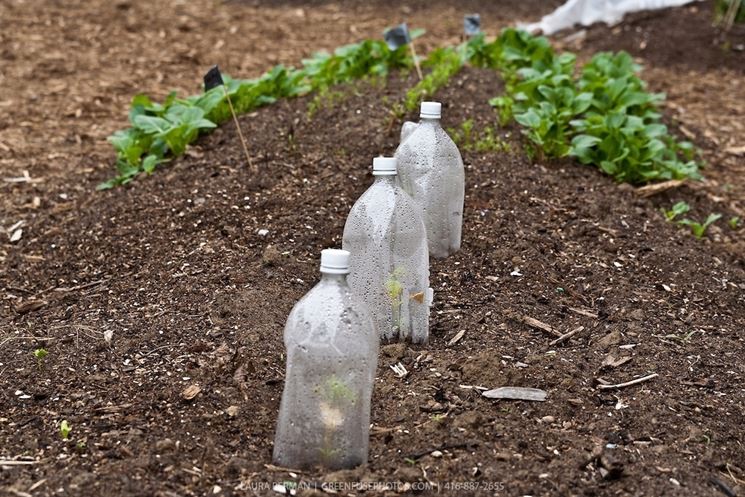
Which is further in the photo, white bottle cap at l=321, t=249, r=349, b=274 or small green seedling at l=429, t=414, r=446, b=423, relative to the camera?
small green seedling at l=429, t=414, r=446, b=423

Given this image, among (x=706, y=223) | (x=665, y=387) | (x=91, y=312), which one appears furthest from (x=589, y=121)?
(x=91, y=312)

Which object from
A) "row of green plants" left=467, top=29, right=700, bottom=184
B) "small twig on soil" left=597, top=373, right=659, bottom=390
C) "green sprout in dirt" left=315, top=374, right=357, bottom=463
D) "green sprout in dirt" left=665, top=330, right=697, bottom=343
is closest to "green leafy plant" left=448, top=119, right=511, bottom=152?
"row of green plants" left=467, top=29, right=700, bottom=184

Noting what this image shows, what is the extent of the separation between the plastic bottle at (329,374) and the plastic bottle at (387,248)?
0.73 meters

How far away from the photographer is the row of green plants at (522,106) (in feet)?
18.6

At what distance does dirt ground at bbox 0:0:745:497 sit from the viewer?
2.99 meters

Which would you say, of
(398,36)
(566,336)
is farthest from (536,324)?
(398,36)

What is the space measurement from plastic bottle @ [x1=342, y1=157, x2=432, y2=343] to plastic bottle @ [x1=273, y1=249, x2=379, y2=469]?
28.8 inches

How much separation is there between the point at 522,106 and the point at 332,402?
3.66 m

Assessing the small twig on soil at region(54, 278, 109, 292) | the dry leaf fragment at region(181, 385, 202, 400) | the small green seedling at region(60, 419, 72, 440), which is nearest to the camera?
the small green seedling at region(60, 419, 72, 440)

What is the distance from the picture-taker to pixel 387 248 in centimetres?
354

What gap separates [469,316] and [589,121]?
2247 mm

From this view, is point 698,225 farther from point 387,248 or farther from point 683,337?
point 387,248

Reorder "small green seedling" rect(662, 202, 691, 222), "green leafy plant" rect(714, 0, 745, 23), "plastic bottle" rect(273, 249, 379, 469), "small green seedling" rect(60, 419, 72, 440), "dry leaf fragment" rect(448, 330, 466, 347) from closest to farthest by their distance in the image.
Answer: "plastic bottle" rect(273, 249, 379, 469), "small green seedling" rect(60, 419, 72, 440), "dry leaf fragment" rect(448, 330, 466, 347), "small green seedling" rect(662, 202, 691, 222), "green leafy plant" rect(714, 0, 745, 23)

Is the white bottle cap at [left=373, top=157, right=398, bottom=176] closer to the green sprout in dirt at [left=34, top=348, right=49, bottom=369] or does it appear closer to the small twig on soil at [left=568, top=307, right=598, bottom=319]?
the small twig on soil at [left=568, top=307, right=598, bottom=319]
